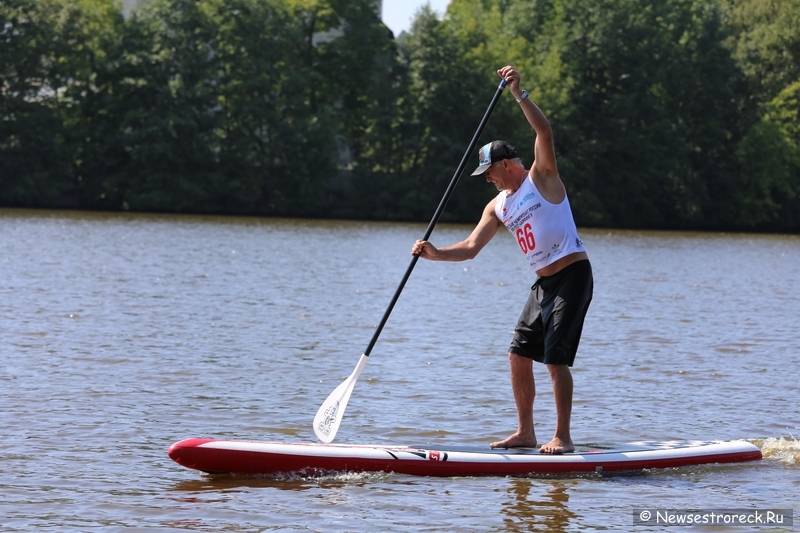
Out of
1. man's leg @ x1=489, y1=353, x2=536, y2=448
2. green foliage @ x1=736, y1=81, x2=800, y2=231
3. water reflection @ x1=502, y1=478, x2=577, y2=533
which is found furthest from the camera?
green foliage @ x1=736, y1=81, x2=800, y2=231

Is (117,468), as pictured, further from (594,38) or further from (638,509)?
(594,38)

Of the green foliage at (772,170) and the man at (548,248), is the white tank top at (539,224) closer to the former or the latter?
the man at (548,248)

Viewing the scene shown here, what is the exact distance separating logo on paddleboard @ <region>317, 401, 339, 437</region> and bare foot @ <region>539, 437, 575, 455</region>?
4.86ft

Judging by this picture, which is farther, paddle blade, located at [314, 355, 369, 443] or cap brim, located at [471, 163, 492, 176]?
paddle blade, located at [314, 355, 369, 443]

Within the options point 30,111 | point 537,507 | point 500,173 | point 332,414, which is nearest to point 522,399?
point 537,507

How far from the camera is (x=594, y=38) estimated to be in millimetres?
66562

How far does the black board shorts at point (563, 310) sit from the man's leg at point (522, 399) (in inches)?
7.9

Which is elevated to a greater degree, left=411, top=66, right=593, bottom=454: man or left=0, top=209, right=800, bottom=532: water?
left=411, top=66, right=593, bottom=454: man

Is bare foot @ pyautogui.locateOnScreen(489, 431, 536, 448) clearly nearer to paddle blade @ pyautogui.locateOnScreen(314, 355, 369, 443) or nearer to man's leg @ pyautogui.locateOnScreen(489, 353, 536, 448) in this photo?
man's leg @ pyautogui.locateOnScreen(489, 353, 536, 448)

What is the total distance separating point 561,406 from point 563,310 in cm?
66

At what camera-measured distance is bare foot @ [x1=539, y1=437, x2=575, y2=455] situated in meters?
8.16

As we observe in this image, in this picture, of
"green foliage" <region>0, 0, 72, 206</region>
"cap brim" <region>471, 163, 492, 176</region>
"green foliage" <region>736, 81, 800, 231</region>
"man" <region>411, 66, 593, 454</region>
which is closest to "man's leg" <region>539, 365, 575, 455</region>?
"man" <region>411, 66, 593, 454</region>

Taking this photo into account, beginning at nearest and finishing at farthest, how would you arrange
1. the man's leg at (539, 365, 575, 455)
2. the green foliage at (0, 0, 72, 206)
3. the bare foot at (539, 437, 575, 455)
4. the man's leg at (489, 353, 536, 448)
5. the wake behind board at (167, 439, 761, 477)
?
the wake behind board at (167, 439, 761, 477)
the man's leg at (539, 365, 575, 455)
the bare foot at (539, 437, 575, 455)
the man's leg at (489, 353, 536, 448)
the green foliage at (0, 0, 72, 206)

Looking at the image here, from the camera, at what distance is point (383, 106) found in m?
65.2
